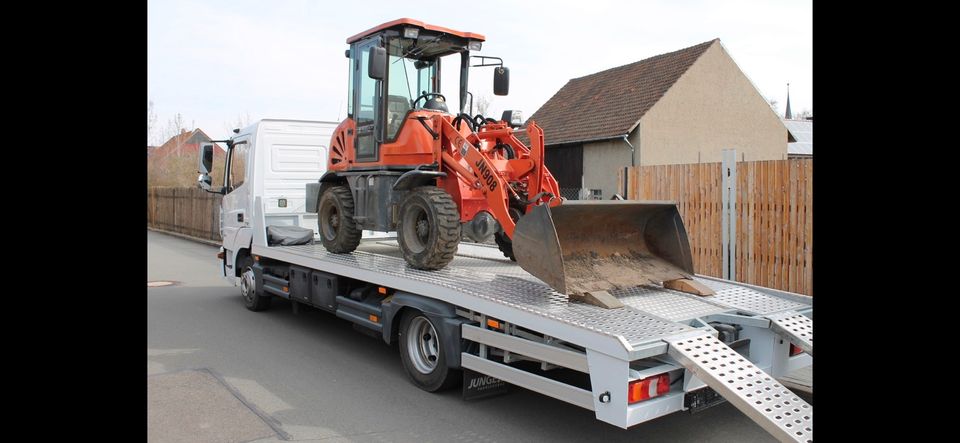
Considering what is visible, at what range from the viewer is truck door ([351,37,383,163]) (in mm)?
8023

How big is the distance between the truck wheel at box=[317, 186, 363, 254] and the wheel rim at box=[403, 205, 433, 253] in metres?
1.35

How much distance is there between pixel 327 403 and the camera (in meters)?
5.62

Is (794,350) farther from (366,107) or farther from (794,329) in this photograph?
(366,107)

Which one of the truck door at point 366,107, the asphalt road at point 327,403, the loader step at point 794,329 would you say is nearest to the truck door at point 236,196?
the asphalt road at point 327,403

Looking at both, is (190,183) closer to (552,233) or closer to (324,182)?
(324,182)

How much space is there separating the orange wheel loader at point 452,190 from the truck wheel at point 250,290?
1.63 meters

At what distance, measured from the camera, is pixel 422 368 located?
596 cm

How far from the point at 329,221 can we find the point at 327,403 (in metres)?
3.57

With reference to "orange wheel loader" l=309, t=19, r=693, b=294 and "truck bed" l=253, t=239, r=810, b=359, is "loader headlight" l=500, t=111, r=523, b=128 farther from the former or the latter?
"truck bed" l=253, t=239, r=810, b=359

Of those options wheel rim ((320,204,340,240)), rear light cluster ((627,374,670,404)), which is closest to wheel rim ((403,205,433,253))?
wheel rim ((320,204,340,240))

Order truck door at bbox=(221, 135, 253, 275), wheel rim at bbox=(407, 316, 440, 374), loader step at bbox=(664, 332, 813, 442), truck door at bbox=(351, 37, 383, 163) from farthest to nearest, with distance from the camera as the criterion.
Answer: truck door at bbox=(221, 135, 253, 275) < truck door at bbox=(351, 37, 383, 163) < wheel rim at bbox=(407, 316, 440, 374) < loader step at bbox=(664, 332, 813, 442)

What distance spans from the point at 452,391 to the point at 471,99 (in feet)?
13.5

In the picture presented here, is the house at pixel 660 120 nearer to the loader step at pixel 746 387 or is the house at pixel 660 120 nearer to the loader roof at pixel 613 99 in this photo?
the loader roof at pixel 613 99
